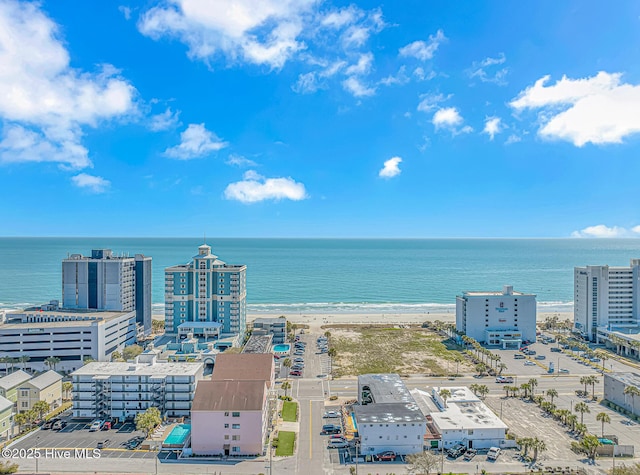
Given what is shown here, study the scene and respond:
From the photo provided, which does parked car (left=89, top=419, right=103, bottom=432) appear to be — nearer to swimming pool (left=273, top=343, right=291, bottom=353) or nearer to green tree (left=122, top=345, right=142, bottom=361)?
green tree (left=122, top=345, right=142, bottom=361)

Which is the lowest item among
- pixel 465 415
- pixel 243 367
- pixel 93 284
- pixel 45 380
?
pixel 465 415

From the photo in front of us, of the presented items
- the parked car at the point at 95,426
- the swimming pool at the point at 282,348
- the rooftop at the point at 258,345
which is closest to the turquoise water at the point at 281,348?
the swimming pool at the point at 282,348

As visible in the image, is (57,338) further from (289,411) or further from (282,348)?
(289,411)

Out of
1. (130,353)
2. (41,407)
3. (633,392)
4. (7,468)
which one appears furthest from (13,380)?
(633,392)

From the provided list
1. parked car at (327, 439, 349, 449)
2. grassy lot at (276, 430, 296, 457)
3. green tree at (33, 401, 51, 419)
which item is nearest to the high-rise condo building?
green tree at (33, 401, 51, 419)

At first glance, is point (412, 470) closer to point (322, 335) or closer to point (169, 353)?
point (169, 353)

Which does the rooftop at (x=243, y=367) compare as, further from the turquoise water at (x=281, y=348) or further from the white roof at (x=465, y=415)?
the turquoise water at (x=281, y=348)

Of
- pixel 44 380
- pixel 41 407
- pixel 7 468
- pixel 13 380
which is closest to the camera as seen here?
pixel 7 468
